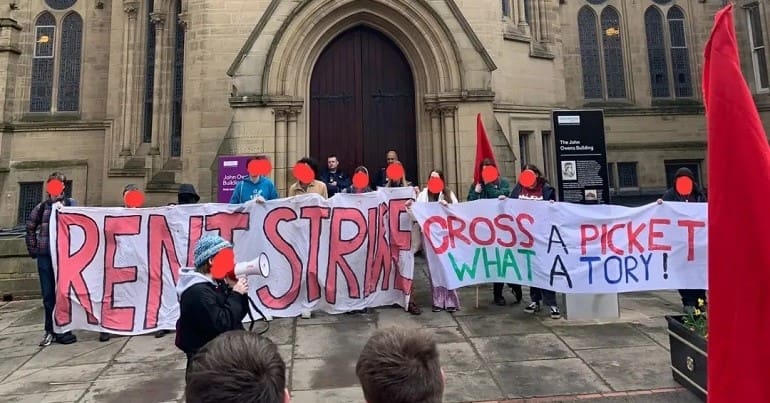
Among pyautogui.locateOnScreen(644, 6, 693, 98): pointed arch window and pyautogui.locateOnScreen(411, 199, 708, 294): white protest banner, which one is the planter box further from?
pyautogui.locateOnScreen(644, 6, 693, 98): pointed arch window

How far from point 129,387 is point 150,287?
196cm

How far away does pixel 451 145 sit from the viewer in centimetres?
1002

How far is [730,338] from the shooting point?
1.71m

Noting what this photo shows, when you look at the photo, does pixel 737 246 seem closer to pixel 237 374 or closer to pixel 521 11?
pixel 237 374

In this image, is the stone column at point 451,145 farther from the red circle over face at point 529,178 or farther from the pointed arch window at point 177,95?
the pointed arch window at point 177,95

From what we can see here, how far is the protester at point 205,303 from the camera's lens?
276 cm

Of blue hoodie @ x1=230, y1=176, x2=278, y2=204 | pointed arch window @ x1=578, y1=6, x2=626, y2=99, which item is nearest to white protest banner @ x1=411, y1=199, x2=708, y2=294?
blue hoodie @ x1=230, y1=176, x2=278, y2=204

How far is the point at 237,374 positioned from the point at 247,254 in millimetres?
5350

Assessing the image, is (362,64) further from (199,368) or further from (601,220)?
(199,368)

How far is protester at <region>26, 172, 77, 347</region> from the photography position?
6.06 m

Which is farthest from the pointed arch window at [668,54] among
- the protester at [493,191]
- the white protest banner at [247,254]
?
the white protest banner at [247,254]

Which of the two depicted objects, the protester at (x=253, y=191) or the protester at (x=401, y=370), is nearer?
the protester at (x=401, y=370)

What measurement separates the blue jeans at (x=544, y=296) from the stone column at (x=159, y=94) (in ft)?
36.3

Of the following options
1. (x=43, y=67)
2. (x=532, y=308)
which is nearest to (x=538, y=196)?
(x=532, y=308)
